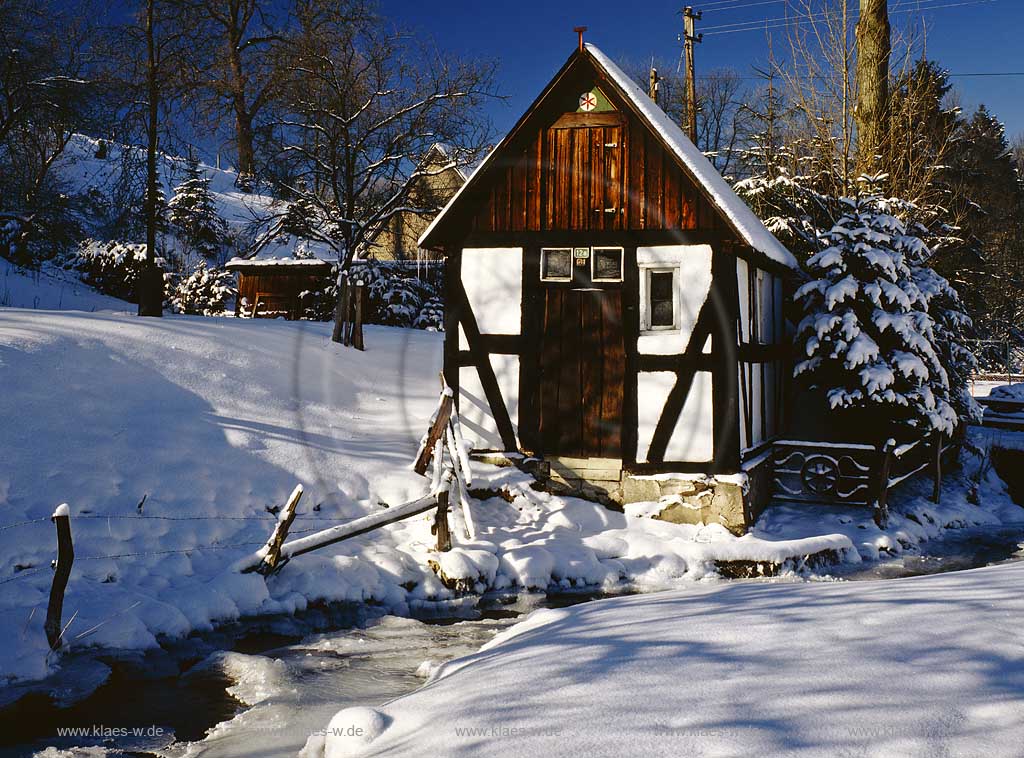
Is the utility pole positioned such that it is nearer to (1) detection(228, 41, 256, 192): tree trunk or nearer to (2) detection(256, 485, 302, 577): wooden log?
(1) detection(228, 41, 256, 192): tree trunk

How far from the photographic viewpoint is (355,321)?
15.8 meters

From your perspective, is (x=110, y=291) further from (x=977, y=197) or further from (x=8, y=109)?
(x=977, y=197)

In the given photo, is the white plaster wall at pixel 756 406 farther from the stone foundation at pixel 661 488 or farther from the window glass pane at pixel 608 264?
the window glass pane at pixel 608 264

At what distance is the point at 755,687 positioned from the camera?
11.7 feet

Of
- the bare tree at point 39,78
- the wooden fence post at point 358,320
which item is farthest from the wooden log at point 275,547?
the bare tree at point 39,78

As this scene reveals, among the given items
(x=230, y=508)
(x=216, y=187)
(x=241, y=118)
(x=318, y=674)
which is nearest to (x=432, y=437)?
(x=230, y=508)

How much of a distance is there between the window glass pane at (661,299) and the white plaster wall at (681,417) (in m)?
0.73

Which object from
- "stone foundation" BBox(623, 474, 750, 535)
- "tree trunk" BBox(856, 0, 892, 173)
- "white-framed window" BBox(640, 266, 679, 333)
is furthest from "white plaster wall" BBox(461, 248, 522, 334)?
"tree trunk" BBox(856, 0, 892, 173)

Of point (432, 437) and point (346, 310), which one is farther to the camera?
point (346, 310)

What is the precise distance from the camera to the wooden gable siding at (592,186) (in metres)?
10.9

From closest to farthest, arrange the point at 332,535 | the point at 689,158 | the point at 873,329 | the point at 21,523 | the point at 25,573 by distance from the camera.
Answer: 1. the point at 25,573
2. the point at 21,523
3. the point at 332,535
4. the point at 689,158
5. the point at 873,329

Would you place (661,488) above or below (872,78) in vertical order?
below

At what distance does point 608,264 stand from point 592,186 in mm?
1104

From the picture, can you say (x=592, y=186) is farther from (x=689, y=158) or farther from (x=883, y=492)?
(x=883, y=492)
